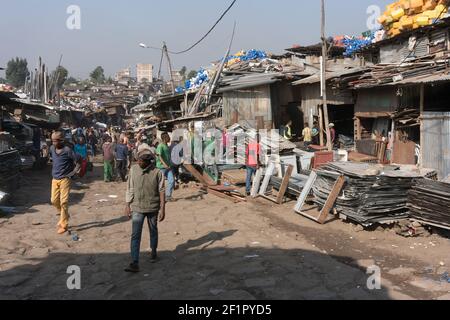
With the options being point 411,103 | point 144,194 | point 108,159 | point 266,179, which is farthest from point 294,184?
point 108,159

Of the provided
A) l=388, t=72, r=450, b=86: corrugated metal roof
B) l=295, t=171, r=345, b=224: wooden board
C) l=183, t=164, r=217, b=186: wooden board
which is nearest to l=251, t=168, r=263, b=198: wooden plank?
l=183, t=164, r=217, b=186: wooden board

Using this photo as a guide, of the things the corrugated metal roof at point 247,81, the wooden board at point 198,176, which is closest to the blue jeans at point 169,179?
the wooden board at point 198,176

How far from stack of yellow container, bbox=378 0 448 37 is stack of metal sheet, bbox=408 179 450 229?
9.17m

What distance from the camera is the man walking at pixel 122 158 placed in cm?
1445

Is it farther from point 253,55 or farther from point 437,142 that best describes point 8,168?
point 253,55

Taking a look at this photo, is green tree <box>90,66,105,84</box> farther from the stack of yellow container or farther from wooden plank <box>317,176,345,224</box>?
wooden plank <box>317,176,345,224</box>

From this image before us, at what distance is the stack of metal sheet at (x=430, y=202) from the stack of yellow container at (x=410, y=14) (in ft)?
30.1

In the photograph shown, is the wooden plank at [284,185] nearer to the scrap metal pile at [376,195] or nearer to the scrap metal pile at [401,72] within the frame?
the scrap metal pile at [376,195]

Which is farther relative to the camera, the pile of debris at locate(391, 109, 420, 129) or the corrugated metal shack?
the pile of debris at locate(391, 109, 420, 129)

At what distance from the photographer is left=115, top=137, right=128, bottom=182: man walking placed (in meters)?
14.4

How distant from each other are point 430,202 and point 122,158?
31.9 feet

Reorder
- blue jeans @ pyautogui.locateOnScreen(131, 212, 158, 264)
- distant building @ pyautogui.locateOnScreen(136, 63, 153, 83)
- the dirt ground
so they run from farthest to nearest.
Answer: distant building @ pyautogui.locateOnScreen(136, 63, 153, 83)
blue jeans @ pyautogui.locateOnScreen(131, 212, 158, 264)
the dirt ground

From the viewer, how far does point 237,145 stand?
1398 centimetres
